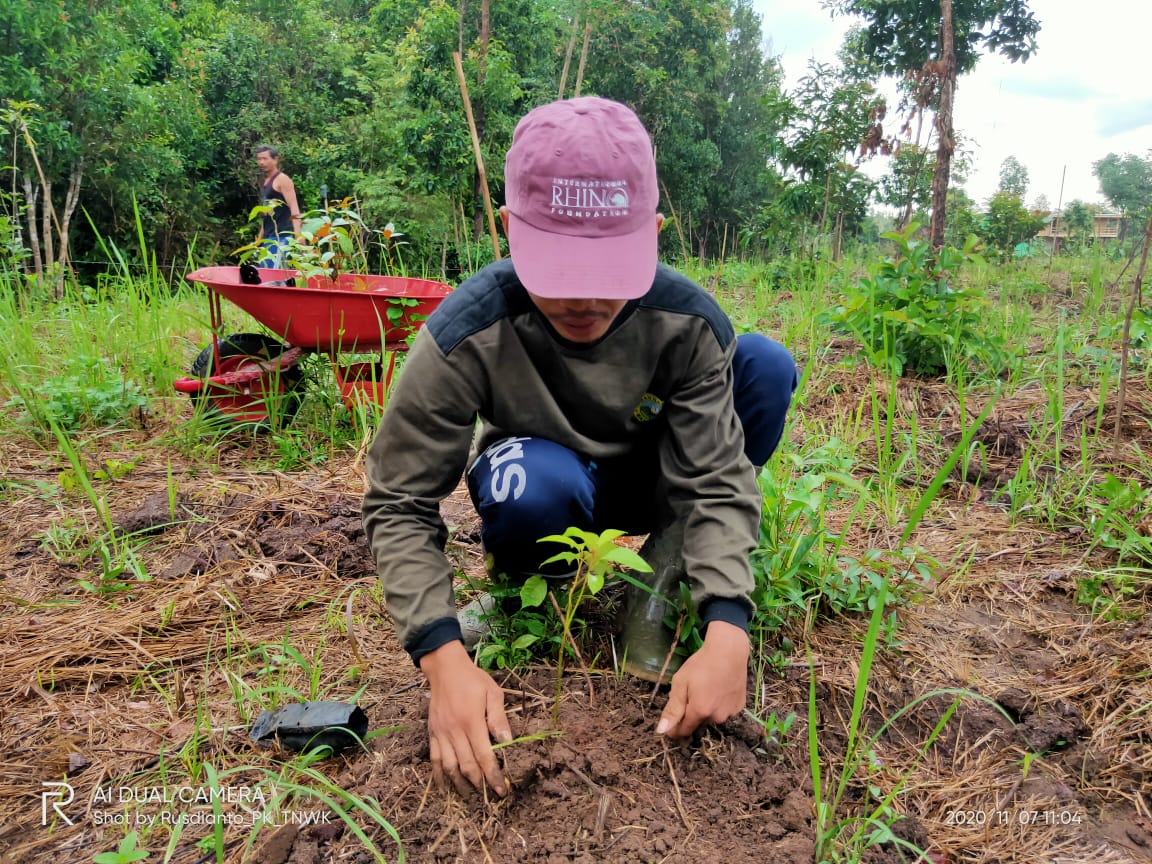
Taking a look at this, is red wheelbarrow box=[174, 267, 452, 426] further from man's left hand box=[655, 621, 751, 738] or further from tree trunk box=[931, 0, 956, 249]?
tree trunk box=[931, 0, 956, 249]

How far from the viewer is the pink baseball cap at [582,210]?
1.18m

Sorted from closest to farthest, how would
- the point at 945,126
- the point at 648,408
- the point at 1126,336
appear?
the point at 648,408
the point at 1126,336
the point at 945,126

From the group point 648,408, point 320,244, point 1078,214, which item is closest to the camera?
point 648,408

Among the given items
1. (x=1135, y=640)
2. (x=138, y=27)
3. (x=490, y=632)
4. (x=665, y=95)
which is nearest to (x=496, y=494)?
(x=490, y=632)

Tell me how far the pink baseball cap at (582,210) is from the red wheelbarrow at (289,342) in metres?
1.70

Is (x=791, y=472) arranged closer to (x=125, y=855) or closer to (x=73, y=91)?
(x=125, y=855)

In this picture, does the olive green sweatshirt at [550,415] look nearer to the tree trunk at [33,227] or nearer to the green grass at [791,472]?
the green grass at [791,472]

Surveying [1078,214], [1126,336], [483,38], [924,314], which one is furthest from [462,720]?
[1078,214]

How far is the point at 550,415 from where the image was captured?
58.0 inches

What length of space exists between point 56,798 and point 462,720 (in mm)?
759

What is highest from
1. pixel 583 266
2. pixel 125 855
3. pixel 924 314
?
pixel 583 266

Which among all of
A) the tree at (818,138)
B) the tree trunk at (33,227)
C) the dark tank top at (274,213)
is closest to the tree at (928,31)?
the tree at (818,138)

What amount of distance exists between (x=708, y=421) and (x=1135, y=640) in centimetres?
110
